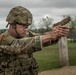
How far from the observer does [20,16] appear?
173 inches

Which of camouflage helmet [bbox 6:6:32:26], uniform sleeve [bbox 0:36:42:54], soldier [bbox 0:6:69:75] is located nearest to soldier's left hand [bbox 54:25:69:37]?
soldier [bbox 0:6:69:75]

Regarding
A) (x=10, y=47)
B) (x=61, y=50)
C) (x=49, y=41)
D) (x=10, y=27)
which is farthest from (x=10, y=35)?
(x=61, y=50)

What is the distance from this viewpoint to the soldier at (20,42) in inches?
141

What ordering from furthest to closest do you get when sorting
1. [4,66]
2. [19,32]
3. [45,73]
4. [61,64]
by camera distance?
[61,64]
[45,73]
[4,66]
[19,32]

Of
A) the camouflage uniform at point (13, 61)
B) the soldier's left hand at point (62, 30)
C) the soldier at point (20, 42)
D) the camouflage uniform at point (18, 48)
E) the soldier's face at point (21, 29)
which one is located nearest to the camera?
the soldier's left hand at point (62, 30)

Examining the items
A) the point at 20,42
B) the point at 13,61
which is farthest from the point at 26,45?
the point at 13,61

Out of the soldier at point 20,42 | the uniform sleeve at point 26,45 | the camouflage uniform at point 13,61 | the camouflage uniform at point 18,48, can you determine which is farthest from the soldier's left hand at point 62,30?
the camouflage uniform at point 13,61

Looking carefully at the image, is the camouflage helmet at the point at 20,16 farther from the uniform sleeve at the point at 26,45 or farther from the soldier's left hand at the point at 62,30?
the soldier's left hand at the point at 62,30

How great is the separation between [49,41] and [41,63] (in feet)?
30.4

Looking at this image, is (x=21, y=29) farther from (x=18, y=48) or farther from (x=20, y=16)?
(x=18, y=48)

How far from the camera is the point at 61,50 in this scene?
1207 cm

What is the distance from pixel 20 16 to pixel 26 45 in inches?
27.9

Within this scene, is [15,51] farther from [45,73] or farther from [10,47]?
[45,73]

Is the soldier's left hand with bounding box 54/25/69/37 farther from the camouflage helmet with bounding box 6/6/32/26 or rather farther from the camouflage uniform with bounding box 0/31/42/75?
the camouflage helmet with bounding box 6/6/32/26
